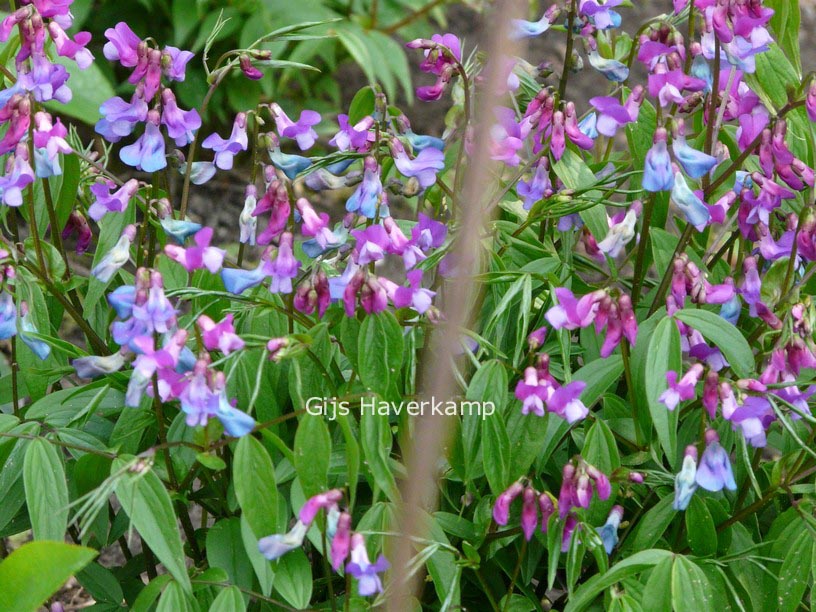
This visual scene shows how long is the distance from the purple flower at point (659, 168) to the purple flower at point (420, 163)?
0.24 metres

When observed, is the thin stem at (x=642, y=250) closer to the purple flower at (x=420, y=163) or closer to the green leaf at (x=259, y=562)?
the purple flower at (x=420, y=163)

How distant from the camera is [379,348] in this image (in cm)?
115

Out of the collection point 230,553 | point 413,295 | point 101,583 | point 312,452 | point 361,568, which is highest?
point 413,295

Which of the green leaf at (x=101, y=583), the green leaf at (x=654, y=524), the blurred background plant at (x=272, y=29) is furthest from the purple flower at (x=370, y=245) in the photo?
the blurred background plant at (x=272, y=29)

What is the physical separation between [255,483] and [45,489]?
0.26 meters

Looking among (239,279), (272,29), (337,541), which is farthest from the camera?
(272,29)

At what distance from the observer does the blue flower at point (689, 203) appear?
1.20 metres

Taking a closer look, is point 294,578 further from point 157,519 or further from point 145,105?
point 145,105

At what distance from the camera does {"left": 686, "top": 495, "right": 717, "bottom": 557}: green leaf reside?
1249 millimetres

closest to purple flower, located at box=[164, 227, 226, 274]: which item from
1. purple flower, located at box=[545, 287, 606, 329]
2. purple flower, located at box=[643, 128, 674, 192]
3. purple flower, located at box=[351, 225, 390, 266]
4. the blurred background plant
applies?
purple flower, located at box=[351, 225, 390, 266]

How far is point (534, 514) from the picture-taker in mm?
1188

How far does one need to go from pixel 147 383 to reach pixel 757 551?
792 mm

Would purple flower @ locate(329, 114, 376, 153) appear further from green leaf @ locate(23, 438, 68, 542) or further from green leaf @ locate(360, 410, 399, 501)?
green leaf @ locate(23, 438, 68, 542)

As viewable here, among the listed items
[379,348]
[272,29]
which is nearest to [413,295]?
[379,348]
